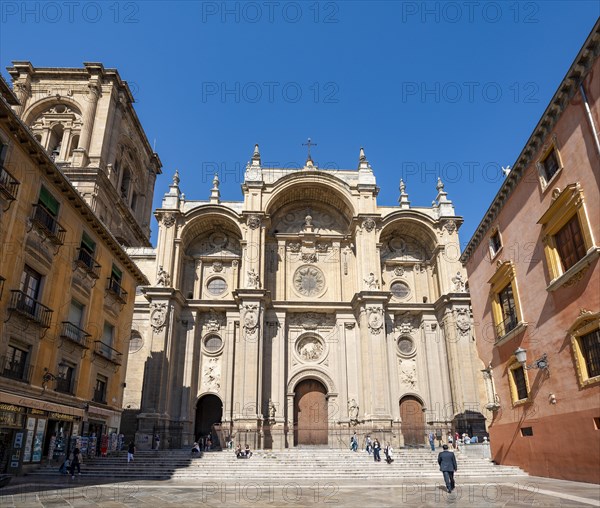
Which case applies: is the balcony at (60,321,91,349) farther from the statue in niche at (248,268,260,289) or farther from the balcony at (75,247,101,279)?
the statue in niche at (248,268,260,289)

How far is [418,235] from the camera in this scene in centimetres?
3469

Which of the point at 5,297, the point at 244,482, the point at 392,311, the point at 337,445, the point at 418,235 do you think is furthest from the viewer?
the point at 418,235

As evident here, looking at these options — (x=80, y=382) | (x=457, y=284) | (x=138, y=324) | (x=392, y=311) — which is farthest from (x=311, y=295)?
(x=80, y=382)

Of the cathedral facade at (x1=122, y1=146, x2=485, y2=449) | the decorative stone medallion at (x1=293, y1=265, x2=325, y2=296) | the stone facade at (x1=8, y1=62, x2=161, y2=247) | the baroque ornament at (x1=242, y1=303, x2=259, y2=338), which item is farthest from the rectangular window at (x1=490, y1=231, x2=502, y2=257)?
the stone facade at (x1=8, y1=62, x2=161, y2=247)

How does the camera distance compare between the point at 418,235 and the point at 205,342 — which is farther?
the point at 418,235

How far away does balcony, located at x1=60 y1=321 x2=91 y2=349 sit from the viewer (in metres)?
17.7

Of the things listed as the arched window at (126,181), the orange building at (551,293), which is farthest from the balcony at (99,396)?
the arched window at (126,181)

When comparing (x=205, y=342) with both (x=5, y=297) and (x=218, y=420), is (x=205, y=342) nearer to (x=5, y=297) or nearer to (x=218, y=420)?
(x=218, y=420)

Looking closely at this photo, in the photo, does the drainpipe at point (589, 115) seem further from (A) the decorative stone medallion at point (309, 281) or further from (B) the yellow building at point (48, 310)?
(A) the decorative stone medallion at point (309, 281)

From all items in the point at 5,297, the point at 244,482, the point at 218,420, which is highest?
the point at 5,297

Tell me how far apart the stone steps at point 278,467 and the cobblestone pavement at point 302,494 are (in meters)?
1.76

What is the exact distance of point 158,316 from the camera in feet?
94.1

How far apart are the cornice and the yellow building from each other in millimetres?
16781

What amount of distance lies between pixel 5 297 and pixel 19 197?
11.2ft
